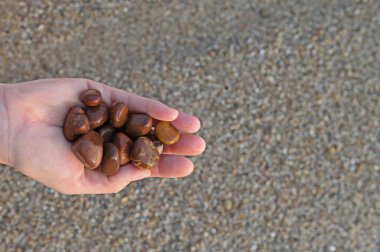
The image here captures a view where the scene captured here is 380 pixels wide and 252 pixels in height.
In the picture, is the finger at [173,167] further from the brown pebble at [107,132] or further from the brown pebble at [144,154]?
the brown pebble at [107,132]

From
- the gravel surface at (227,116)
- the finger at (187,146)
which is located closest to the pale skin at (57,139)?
the finger at (187,146)

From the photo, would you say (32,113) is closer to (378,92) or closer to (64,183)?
(64,183)

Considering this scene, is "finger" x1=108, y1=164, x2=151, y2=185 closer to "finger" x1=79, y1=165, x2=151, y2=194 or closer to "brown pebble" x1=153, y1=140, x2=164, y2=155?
"finger" x1=79, y1=165, x2=151, y2=194

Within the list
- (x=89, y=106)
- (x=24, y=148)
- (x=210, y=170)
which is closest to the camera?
(x=24, y=148)

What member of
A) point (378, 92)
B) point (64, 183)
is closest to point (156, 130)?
point (64, 183)

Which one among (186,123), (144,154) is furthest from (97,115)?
(186,123)
